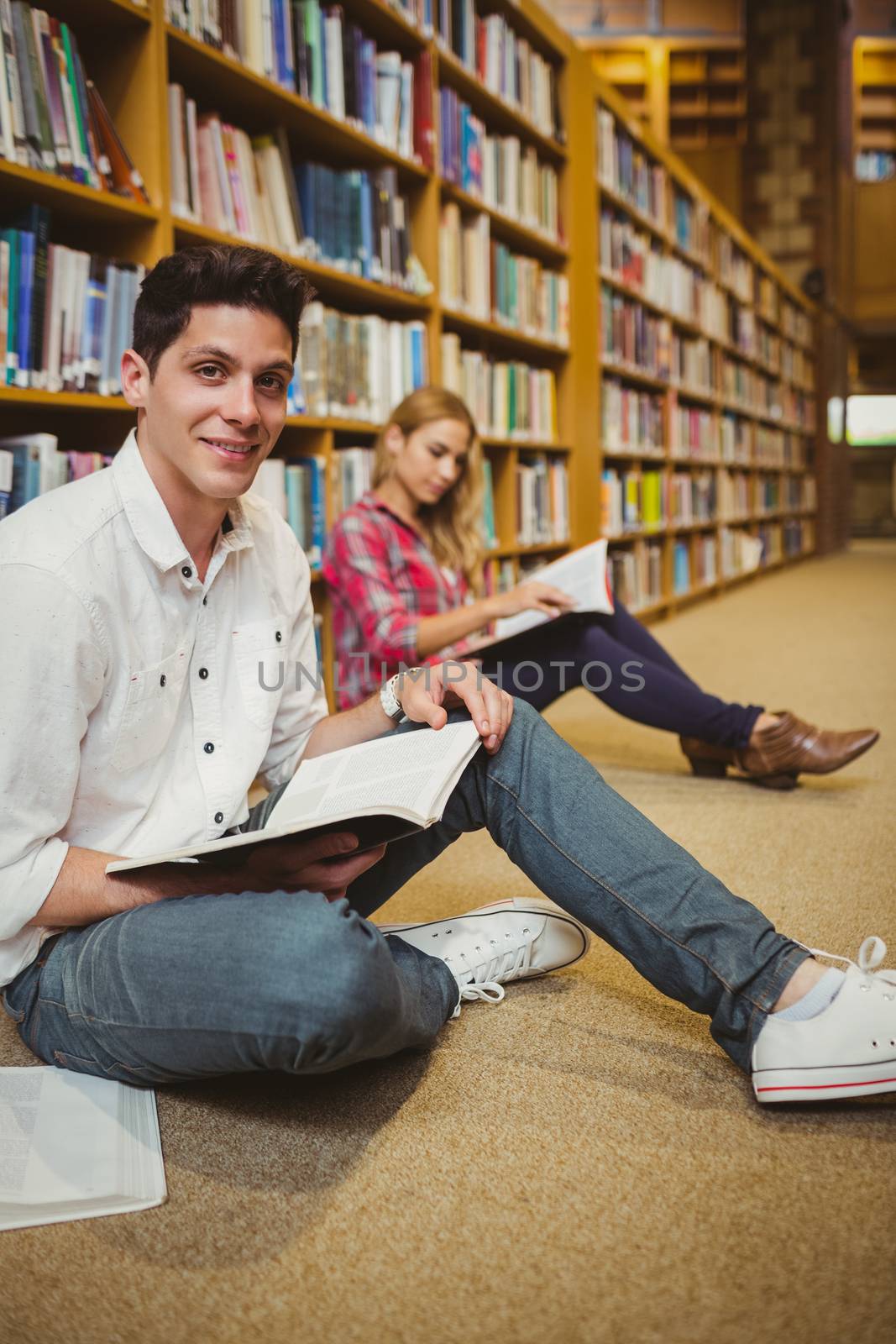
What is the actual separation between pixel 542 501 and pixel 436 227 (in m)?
1.11

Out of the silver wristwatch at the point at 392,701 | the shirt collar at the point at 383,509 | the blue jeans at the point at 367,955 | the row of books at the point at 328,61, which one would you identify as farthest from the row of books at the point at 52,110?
the blue jeans at the point at 367,955

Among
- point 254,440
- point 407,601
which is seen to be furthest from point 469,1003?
point 407,601

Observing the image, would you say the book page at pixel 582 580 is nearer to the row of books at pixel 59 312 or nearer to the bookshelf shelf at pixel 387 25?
the row of books at pixel 59 312

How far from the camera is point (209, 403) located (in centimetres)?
105

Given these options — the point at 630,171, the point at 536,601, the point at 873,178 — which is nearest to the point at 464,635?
the point at 536,601

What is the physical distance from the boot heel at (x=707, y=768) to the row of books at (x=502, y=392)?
126 cm

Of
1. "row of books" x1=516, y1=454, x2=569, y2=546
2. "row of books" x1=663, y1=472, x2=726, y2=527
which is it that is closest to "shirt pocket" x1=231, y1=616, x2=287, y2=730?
"row of books" x1=516, y1=454, x2=569, y2=546

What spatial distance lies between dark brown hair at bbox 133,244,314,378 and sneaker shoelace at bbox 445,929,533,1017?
72 cm

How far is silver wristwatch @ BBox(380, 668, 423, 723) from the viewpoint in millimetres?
1219

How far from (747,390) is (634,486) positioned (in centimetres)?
283

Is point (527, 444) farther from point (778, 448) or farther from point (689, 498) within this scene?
point (778, 448)

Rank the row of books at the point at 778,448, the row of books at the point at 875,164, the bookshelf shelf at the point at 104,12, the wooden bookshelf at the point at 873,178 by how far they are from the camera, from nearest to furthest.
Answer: the bookshelf shelf at the point at 104,12
the row of books at the point at 778,448
the wooden bookshelf at the point at 873,178
the row of books at the point at 875,164

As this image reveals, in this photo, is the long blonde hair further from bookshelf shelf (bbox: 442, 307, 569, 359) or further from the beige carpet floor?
the beige carpet floor

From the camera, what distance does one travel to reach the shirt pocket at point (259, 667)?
1174 millimetres
